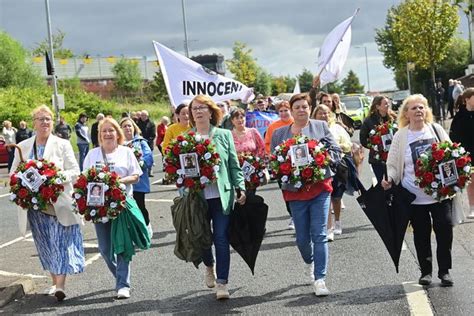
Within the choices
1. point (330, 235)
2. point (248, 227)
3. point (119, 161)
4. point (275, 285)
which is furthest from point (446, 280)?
point (119, 161)

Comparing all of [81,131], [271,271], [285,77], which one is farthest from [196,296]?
[285,77]

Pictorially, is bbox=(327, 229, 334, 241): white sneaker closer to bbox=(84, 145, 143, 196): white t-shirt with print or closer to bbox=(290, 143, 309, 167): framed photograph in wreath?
bbox=(290, 143, 309, 167): framed photograph in wreath

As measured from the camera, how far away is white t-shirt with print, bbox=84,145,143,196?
741 centimetres

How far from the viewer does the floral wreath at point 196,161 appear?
6.71 metres

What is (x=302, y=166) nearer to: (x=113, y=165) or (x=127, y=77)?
(x=113, y=165)

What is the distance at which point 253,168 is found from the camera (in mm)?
8883

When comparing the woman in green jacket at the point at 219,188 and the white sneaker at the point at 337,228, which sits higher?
the woman in green jacket at the point at 219,188

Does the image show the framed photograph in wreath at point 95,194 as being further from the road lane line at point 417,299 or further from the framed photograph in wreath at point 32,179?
the road lane line at point 417,299

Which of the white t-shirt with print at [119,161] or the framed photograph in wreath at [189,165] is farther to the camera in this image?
the white t-shirt with print at [119,161]

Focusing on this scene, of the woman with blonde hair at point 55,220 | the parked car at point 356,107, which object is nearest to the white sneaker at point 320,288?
the woman with blonde hair at point 55,220

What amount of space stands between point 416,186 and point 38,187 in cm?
358

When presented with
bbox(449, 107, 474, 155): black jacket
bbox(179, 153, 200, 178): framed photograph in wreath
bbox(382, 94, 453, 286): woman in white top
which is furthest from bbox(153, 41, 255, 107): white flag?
bbox(382, 94, 453, 286): woman in white top

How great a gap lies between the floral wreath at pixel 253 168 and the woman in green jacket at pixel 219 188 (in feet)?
5.91

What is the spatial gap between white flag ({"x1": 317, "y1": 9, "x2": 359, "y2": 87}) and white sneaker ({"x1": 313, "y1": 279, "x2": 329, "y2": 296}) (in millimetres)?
8557
